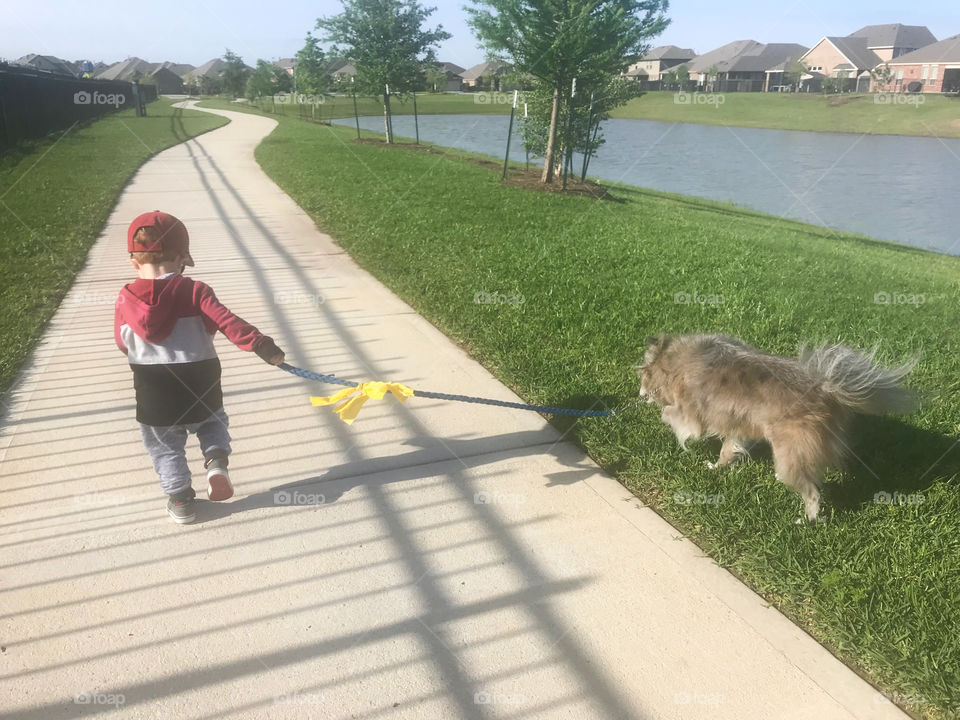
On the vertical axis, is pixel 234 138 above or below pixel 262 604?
above

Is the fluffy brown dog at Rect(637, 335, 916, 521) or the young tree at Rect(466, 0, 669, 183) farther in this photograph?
the young tree at Rect(466, 0, 669, 183)

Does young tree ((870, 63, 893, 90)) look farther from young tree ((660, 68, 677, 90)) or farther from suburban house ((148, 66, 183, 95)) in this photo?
suburban house ((148, 66, 183, 95))

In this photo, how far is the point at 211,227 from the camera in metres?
10.6

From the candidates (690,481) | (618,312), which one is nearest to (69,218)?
(618,312)

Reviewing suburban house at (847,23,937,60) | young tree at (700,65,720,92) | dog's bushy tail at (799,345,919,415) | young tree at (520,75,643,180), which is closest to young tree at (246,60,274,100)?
young tree at (520,75,643,180)

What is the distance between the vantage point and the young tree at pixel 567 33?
42.4 ft

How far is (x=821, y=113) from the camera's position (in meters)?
56.1

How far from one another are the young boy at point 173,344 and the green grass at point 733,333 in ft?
7.39

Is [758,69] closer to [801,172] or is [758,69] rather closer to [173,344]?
[801,172]

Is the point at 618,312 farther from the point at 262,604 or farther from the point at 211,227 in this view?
the point at 211,227

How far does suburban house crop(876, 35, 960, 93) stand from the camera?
64.6 m

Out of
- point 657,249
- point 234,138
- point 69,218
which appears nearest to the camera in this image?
point 657,249

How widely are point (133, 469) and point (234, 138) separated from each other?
2521 cm

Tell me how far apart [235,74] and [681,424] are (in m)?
80.5
